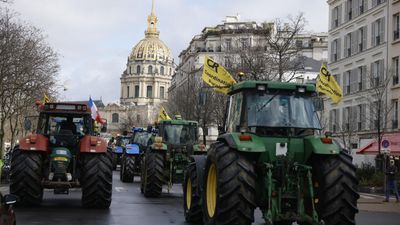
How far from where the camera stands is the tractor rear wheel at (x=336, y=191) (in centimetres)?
1062

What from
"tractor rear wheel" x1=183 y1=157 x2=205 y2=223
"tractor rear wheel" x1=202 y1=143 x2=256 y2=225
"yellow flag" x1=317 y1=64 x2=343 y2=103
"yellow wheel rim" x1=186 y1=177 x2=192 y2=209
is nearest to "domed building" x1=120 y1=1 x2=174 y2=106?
"yellow flag" x1=317 y1=64 x2=343 y2=103

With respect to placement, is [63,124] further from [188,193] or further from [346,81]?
[346,81]

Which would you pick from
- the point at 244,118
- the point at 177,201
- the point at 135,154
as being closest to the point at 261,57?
the point at 135,154

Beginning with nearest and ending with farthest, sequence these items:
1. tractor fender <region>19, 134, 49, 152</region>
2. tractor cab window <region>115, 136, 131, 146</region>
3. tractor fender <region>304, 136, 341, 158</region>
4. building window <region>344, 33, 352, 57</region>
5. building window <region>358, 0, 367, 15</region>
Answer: tractor fender <region>304, 136, 341, 158</region>
tractor fender <region>19, 134, 49, 152</region>
tractor cab window <region>115, 136, 131, 146</region>
building window <region>358, 0, 367, 15</region>
building window <region>344, 33, 352, 57</region>

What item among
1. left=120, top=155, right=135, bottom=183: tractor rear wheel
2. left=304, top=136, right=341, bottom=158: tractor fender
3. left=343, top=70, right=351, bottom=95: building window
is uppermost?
left=343, top=70, right=351, bottom=95: building window

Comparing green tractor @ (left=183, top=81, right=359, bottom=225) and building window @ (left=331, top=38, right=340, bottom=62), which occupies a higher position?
building window @ (left=331, top=38, right=340, bottom=62)

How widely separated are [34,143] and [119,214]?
2.89m

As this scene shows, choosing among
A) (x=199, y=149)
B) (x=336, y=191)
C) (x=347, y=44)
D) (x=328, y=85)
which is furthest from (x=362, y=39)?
(x=336, y=191)

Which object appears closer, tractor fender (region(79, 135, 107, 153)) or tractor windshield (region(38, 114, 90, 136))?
tractor fender (region(79, 135, 107, 153))

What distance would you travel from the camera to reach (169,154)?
22.7m

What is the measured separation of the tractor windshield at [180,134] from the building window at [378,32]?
90.8 feet

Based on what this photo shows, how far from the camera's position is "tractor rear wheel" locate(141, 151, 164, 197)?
69.6 ft

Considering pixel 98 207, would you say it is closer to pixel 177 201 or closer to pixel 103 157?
pixel 103 157

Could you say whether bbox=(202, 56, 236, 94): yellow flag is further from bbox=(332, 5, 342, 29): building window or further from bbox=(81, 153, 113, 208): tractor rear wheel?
bbox=(332, 5, 342, 29): building window
